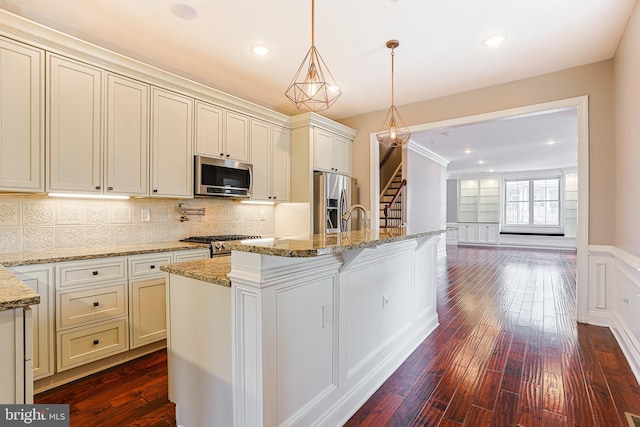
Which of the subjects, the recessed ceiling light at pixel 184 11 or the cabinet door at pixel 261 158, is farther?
the cabinet door at pixel 261 158

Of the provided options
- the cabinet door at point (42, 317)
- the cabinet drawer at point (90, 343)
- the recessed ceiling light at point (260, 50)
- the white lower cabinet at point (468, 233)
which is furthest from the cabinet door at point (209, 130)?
the white lower cabinet at point (468, 233)

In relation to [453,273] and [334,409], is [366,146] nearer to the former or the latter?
[453,273]

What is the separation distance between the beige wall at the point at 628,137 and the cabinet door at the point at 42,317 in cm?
431

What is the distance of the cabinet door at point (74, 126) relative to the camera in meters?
2.42

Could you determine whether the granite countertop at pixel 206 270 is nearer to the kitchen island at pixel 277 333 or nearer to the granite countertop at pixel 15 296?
the kitchen island at pixel 277 333

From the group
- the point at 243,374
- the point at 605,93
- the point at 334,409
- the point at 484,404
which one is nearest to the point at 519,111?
the point at 605,93

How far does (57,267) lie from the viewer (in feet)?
7.39

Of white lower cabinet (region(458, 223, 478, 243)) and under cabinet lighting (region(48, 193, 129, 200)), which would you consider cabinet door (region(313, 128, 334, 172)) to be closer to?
under cabinet lighting (region(48, 193, 129, 200))

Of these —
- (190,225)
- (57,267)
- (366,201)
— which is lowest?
(57,267)

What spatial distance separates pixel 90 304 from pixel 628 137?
458 cm

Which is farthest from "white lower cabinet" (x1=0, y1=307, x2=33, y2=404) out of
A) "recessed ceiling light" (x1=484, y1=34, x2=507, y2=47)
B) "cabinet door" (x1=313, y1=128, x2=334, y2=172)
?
"recessed ceiling light" (x1=484, y1=34, x2=507, y2=47)

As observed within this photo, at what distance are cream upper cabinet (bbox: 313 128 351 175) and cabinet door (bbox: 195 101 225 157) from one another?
131cm

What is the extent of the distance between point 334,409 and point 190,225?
8.55 feet

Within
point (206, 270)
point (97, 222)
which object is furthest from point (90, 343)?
point (206, 270)
